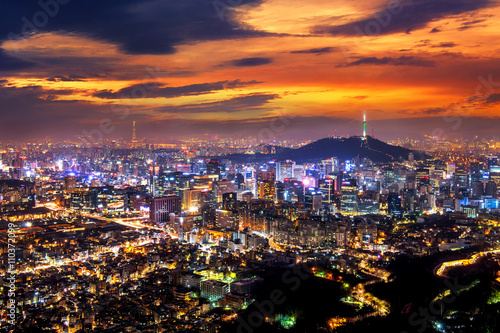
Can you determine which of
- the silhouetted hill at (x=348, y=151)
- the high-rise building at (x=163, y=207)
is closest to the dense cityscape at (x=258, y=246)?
the high-rise building at (x=163, y=207)

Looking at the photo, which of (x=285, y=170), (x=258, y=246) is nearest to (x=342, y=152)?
(x=285, y=170)

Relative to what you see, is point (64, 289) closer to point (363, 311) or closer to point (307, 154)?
point (363, 311)

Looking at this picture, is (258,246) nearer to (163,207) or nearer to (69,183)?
(163,207)

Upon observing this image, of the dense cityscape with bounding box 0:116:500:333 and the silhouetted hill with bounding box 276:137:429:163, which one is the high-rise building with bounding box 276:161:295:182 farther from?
the silhouetted hill with bounding box 276:137:429:163

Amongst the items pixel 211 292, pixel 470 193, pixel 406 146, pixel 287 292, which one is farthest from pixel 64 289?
pixel 406 146

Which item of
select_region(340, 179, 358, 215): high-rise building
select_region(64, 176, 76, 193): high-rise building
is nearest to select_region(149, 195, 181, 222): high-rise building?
select_region(64, 176, 76, 193): high-rise building

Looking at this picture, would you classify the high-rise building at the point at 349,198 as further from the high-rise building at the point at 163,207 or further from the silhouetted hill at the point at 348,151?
the silhouetted hill at the point at 348,151
